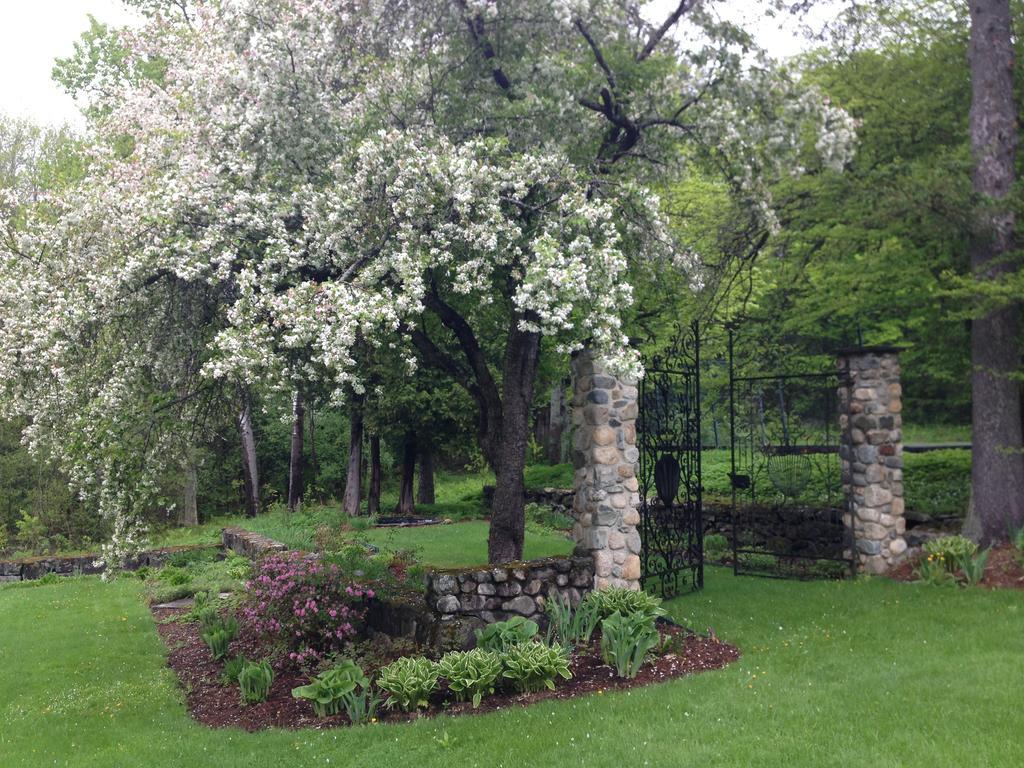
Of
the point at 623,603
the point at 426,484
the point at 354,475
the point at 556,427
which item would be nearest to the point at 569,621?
the point at 623,603

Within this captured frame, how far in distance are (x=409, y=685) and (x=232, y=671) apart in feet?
6.55

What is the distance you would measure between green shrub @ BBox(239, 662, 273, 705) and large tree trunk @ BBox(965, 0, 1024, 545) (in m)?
8.29

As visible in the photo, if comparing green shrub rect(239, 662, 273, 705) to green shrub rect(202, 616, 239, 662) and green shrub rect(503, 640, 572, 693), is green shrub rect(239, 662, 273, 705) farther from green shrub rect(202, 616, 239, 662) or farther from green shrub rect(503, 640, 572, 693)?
green shrub rect(503, 640, 572, 693)

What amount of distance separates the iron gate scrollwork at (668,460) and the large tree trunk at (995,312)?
137 inches

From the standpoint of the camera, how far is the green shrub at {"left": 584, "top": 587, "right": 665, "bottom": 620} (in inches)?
278

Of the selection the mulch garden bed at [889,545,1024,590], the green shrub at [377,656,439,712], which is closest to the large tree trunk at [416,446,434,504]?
the mulch garden bed at [889,545,1024,590]

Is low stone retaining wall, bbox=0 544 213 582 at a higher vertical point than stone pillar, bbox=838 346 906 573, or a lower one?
lower

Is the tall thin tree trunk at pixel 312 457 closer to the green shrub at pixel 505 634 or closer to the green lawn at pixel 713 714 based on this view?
the green lawn at pixel 713 714

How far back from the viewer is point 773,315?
13836 mm

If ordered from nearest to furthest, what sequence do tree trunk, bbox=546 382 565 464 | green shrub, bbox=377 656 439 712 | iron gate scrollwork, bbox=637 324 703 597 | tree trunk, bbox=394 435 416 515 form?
green shrub, bbox=377 656 439 712, iron gate scrollwork, bbox=637 324 703 597, tree trunk, bbox=394 435 416 515, tree trunk, bbox=546 382 565 464

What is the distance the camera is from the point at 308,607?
7074mm

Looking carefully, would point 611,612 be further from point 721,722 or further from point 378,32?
point 378,32

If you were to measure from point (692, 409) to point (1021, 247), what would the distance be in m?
4.37

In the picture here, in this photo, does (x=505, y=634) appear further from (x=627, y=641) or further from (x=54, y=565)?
(x=54, y=565)
